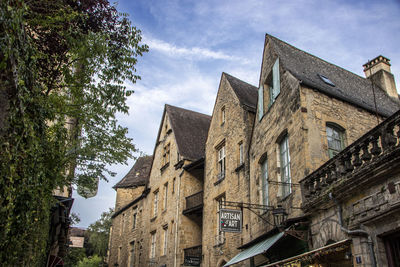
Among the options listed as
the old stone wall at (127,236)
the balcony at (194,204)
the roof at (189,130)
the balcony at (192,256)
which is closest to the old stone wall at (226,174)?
the balcony at (192,256)

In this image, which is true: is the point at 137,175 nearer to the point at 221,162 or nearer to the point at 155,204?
the point at 155,204

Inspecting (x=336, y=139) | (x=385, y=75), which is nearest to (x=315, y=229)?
(x=336, y=139)

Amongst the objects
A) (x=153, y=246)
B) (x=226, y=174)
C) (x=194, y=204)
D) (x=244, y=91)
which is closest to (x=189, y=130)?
(x=194, y=204)

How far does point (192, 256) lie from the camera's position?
1702 centimetres

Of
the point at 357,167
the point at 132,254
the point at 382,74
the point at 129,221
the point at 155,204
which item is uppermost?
the point at 382,74

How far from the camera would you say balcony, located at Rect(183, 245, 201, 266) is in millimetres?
16381

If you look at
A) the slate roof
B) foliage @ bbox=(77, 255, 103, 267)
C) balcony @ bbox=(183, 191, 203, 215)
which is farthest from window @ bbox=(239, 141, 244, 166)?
foliage @ bbox=(77, 255, 103, 267)

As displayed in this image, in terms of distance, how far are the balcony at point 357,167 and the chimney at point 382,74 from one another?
9.72 m

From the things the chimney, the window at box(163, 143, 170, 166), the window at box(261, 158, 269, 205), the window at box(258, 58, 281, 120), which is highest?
the chimney

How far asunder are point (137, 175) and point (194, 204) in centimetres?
1464

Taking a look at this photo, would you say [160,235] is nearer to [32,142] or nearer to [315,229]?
[315,229]

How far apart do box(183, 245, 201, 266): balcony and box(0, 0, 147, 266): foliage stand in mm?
7635

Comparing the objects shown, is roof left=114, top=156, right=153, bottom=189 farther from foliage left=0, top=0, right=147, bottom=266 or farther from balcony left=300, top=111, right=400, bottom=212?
balcony left=300, top=111, right=400, bottom=212

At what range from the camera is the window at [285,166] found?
10.5 meters
